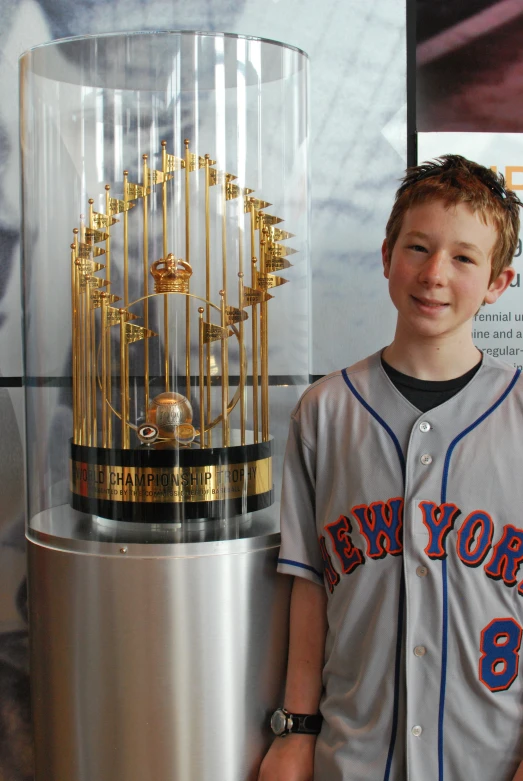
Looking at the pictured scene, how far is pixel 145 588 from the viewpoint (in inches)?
41.3

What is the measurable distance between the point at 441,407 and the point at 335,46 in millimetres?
821

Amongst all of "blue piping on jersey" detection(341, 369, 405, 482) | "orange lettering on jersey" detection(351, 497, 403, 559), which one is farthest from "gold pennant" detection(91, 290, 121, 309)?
"orange lettering on jersey" detection(351, 497, 403, 559)

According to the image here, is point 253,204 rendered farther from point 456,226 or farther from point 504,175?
point 504,175

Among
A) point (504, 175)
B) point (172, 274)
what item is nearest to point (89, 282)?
point (172, 274)

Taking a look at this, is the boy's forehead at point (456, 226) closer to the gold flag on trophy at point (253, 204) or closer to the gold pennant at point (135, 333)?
the gold flag on trophy at point (253, 204)

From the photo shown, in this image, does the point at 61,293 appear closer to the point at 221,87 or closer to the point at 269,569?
the point at 221,87

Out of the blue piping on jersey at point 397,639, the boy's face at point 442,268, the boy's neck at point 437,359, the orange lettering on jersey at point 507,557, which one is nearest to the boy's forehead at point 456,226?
the boy's face at point 442,268

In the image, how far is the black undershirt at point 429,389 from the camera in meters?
1.06

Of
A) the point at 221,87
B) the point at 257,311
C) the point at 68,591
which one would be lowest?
the point at 68,591

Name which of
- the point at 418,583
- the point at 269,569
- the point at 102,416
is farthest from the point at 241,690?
the point at 102,416

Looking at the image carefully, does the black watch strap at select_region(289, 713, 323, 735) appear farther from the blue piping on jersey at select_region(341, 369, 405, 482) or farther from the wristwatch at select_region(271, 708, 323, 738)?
the blue piping on jersey at select_region(341, 369, 405, 482)

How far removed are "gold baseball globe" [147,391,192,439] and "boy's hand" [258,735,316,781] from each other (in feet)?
A: 1.37

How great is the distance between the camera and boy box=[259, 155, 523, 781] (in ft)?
3.24

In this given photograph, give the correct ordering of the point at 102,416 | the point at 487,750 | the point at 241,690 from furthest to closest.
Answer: the point at 102,416
the point at 241,690
the point at 487,750
